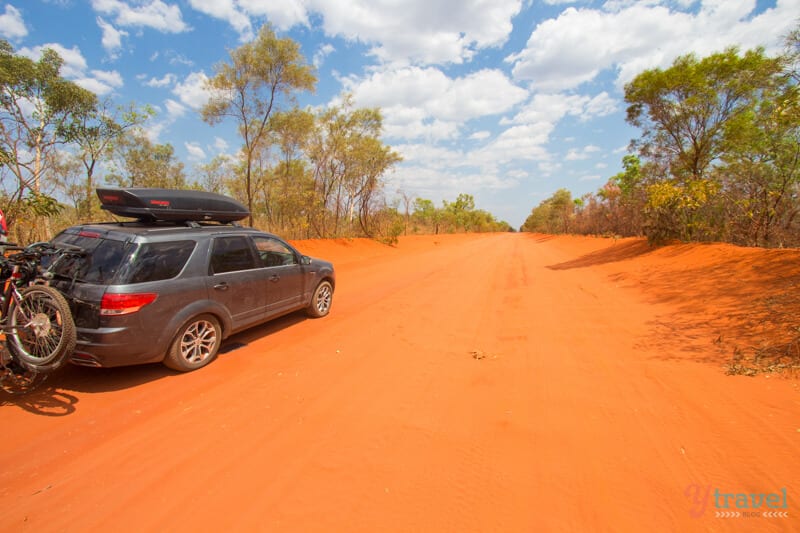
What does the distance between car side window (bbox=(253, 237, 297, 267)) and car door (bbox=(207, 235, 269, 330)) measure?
160 mm

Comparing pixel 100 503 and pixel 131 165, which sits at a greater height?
pixel 131 165

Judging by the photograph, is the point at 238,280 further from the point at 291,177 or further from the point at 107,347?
the point at 291,177

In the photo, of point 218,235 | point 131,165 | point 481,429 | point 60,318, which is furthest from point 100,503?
point 131,165

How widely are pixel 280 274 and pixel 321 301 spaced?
1170 millimetres

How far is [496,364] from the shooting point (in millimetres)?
4086

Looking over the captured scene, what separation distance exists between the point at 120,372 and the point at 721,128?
55.4 ft

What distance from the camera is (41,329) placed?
3244 millimetres

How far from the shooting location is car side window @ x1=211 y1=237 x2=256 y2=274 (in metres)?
4.33

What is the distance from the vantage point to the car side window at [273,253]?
509 cm

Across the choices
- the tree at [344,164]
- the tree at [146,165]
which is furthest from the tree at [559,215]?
the tree at [146,165]

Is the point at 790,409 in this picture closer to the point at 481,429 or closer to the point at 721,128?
the point at 481,429

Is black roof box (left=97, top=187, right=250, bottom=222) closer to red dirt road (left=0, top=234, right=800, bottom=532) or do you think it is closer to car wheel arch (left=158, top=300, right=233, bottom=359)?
car wheel arch (left=158, top=300, right=233, bottom=359)

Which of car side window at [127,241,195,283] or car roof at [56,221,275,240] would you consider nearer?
car side window at [127,241,195,283]

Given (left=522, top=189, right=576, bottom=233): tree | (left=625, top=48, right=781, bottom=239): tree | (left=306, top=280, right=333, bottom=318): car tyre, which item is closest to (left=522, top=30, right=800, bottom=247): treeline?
(left=625, top=48, right=781, bottom=239): tree
